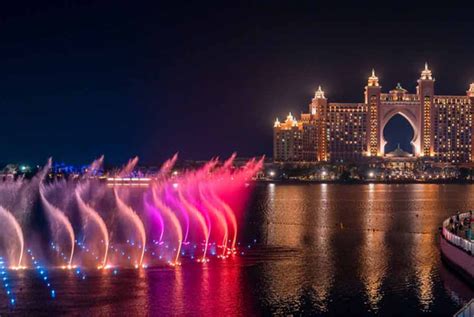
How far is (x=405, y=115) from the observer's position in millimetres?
162250

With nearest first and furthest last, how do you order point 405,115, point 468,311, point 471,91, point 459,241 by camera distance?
point 468,311
point 459,241
point 471,91
point 405,115

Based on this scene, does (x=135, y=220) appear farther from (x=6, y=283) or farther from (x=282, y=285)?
(x=282, y=285)

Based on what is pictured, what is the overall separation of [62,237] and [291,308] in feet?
69.9

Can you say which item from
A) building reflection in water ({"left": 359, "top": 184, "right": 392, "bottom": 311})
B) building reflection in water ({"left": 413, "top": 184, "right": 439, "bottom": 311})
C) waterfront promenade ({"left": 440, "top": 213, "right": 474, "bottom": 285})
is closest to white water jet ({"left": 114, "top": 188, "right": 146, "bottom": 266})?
building reflection in water ({"left": 359, "top": 184, "right": 392, "bottom": 311})

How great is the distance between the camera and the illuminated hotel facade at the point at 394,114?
6275 inches

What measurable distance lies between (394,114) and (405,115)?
7.65 feet

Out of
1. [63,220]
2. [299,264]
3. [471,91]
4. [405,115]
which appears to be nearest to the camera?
[299,264]

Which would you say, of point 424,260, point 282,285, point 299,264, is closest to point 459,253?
point 424,260

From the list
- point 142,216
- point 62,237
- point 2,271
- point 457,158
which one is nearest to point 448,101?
point 457,158

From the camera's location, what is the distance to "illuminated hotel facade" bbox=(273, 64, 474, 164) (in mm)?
159375

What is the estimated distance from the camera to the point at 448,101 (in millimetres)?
161875

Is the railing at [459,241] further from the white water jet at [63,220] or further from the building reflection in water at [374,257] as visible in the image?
the white water jet at [63,220]

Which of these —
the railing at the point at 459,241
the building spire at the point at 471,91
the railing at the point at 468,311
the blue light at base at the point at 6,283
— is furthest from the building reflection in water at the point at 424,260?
the building spire at the point at 471,91

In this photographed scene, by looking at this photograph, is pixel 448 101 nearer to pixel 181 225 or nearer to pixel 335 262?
pixel 181 225
